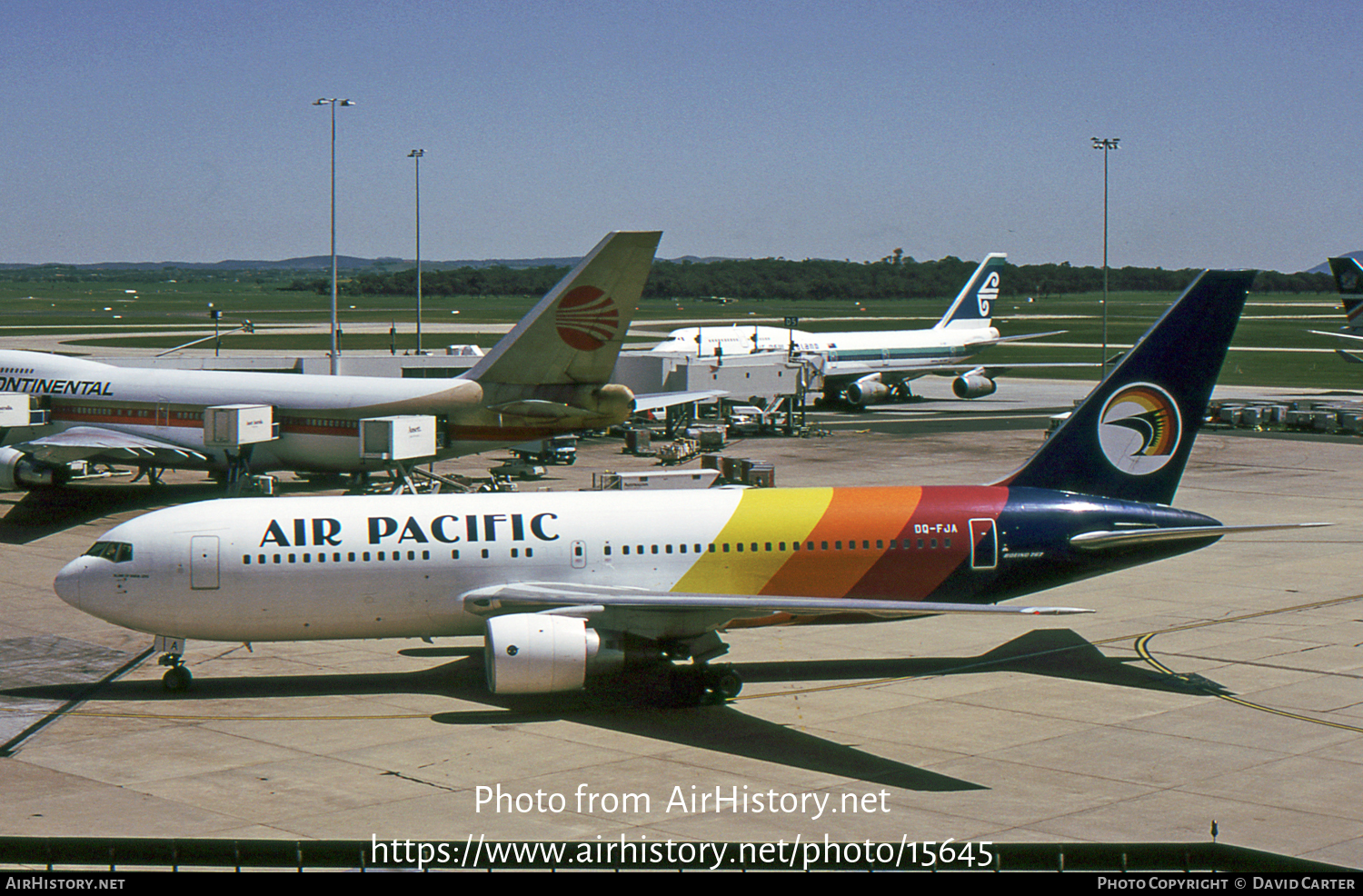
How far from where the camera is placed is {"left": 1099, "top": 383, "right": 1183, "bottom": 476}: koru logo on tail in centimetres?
2970

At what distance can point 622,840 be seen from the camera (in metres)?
18.5

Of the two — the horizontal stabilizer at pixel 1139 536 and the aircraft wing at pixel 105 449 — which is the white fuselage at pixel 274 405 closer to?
the aircraft wing at pixel 105 449

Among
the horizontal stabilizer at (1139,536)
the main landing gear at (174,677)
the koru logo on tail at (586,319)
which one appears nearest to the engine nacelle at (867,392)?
the koru logo on tail at (586,319)

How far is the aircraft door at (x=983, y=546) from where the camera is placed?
27.9m

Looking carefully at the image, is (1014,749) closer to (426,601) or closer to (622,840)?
(622,840)

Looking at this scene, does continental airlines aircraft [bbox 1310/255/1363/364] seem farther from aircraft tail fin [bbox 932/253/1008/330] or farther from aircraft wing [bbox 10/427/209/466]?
aircraft wing [bbox 10/427/209/466]

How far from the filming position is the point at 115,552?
87.0ft

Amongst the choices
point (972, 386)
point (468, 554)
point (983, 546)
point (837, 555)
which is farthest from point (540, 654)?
point (972, 386)

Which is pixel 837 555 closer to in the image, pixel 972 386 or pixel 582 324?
pixel 582 324

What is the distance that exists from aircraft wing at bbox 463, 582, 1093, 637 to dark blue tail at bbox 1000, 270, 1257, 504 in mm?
5471

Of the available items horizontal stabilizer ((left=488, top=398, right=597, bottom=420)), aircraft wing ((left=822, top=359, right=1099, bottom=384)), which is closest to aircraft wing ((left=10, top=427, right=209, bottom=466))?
horizontal stabilizer ((left=488, top=398, right=597, bottom=420))

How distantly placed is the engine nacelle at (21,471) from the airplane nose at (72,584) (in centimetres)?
2579

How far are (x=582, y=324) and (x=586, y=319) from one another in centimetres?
26
